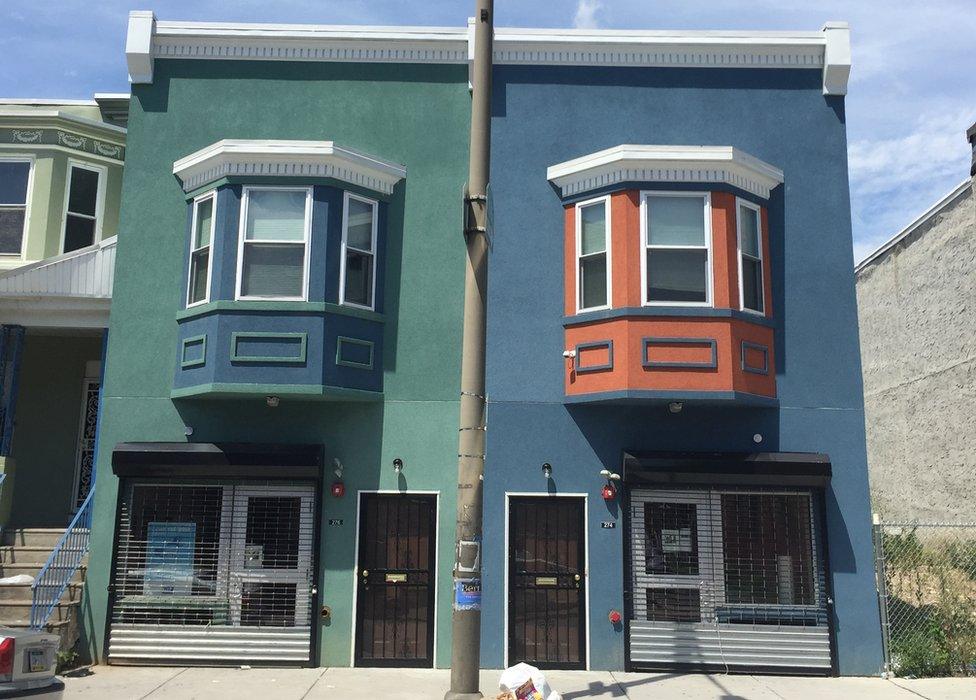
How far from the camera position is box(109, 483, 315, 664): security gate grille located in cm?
1033

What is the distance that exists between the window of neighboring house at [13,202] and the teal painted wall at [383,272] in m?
3.24

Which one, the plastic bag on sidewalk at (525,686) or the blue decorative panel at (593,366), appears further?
the blue decorative panel at (593,366)

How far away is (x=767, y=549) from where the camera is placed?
10.5 m

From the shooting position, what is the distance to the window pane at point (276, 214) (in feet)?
35.3

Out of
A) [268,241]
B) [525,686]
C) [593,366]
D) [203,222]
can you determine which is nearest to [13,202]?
[203,222]

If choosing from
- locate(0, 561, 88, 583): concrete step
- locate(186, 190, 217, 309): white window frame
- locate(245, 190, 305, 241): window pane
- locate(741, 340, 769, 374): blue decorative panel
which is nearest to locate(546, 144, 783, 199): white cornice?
locate(741, 340, 769, 374): blue decorative panel

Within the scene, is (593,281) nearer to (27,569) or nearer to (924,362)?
(27,569)

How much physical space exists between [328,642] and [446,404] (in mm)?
3199

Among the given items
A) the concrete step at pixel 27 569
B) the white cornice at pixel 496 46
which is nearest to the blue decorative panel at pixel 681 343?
the white cornice at pixel 496 46

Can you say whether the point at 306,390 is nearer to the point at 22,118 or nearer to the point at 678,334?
the point at 678,334

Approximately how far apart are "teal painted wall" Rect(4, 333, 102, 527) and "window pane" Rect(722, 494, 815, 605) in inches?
369

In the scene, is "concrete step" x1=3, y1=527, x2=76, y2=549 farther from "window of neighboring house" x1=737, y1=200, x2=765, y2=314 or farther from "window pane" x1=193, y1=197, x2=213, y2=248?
"window of neighboring house" x1=737, y1=200, x2=765, y2=314

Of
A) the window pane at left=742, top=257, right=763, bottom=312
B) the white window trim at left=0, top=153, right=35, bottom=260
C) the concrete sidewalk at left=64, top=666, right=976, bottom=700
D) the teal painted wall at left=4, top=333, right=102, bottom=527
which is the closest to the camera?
the concrete sidewalk at left=64, top=666, right=976, bottom=700

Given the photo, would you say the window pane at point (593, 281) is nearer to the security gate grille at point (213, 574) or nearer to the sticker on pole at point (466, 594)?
the security gate grille at point (213, 574)
